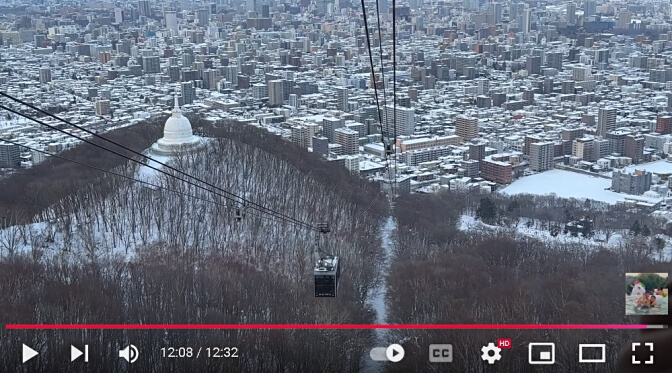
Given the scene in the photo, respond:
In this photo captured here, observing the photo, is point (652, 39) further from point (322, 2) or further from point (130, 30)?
point (130, 30)

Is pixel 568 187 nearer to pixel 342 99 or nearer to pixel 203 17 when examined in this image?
pixel 342 99

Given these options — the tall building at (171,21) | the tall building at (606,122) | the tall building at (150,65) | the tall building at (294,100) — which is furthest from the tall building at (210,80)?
the tall building at (171,21)

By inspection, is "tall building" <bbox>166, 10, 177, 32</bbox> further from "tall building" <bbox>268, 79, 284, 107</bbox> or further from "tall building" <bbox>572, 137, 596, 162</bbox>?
"tall building" <bbox>572, 137, 596, 162</bbox>

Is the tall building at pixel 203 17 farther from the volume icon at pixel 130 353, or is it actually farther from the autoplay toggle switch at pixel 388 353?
the volume icon at pixel 130 353

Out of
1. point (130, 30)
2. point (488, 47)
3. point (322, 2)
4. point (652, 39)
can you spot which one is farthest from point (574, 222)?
point (322, 2)

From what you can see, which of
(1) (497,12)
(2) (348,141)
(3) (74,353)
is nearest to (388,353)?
(3) (74,353)

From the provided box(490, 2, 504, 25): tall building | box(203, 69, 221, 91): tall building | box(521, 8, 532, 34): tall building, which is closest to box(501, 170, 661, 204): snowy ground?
box(203, 69, 221, 91): tall building
